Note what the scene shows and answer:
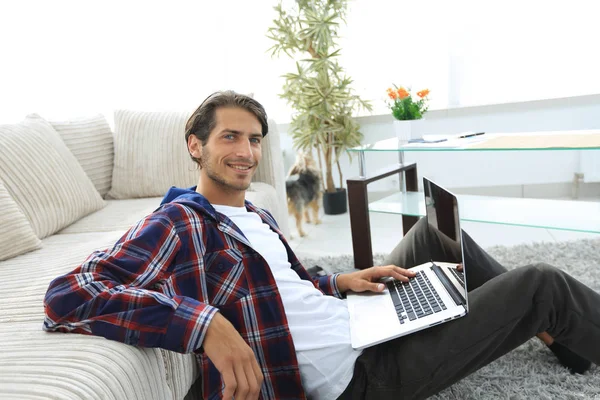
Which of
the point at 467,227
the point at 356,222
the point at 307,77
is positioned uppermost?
the point at 307,77

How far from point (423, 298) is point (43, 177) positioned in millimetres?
1516

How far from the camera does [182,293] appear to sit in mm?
1031

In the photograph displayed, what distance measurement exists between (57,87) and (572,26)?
3535 millimetres

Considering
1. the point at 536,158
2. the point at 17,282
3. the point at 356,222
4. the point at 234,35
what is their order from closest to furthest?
the point at 17,282 → the point at 356,222 → the point at 536,158 → the point at 234,35

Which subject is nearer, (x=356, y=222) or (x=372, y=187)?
(x=356, y=222)

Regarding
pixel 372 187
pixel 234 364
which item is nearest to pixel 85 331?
pixel 234 364

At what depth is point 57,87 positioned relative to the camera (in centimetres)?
342

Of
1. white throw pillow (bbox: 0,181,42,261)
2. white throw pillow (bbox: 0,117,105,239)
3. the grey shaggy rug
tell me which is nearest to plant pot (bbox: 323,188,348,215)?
white throw pillow (bbox: 0,117,105,239)

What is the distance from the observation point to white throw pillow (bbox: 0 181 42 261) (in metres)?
1.65

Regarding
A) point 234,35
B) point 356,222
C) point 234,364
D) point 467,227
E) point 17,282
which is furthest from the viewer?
point 234,35

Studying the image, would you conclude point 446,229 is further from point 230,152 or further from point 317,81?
point 317,81

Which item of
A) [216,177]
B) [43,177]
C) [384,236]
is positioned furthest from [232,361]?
[384,236]

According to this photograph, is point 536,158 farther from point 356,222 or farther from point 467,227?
point 356,222

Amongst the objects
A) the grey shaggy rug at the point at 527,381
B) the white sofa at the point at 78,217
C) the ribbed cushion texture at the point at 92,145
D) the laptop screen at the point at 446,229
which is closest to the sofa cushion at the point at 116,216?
the white sofa at the point at 78,217
